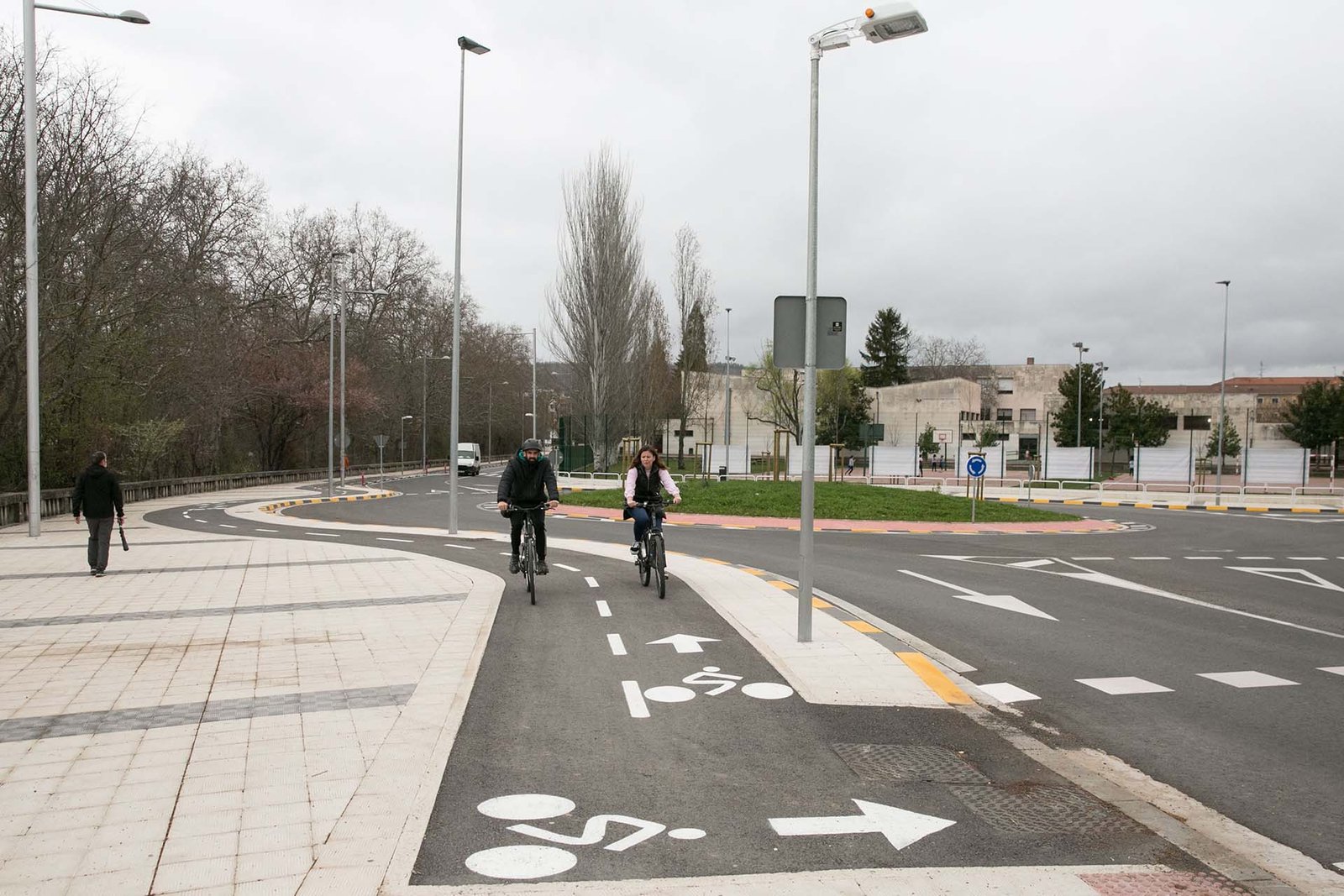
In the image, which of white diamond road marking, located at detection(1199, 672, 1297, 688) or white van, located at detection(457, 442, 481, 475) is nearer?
white diamond road marking, located at detection(1199, 672, 1297, 688)

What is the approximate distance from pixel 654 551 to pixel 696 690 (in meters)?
4.40

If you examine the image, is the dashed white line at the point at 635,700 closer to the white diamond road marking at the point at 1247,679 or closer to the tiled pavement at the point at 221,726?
the tiled pavement at the point at 221,726

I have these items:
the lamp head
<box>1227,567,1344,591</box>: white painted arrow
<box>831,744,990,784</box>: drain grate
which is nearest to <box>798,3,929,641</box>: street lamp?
the lamp head

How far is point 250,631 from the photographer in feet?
28.4

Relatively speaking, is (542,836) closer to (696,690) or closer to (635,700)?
(635,700)

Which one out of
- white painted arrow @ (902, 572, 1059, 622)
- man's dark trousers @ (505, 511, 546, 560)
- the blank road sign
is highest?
the blank road sign

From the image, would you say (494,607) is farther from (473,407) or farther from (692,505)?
(473,407)

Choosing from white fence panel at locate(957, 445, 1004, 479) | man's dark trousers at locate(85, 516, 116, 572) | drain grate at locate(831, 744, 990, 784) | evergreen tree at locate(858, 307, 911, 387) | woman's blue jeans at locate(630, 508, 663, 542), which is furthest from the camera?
evergreen tree at locate(858, 307, 911, 387)

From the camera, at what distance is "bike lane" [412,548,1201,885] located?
3.81 m

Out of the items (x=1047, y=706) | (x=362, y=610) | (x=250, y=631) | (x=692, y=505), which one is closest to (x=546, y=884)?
(x=1047, y=706)

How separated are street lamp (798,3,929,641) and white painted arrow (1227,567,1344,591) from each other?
9073 millimetres

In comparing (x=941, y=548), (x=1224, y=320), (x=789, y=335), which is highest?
(x=1224, y=320)

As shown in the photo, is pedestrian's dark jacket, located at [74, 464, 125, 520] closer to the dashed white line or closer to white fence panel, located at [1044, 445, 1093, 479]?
the dashed white line

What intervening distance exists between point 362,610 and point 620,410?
32.9 metres
